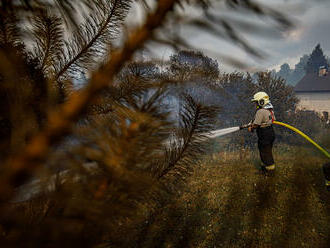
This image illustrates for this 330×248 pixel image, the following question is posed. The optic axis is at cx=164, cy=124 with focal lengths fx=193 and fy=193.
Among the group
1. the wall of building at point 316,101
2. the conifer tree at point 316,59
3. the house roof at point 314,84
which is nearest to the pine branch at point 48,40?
the wall of building at point 316,101

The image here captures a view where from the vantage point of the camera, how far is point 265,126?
210 inches

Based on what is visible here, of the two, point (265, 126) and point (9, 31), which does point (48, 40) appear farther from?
point (265, 126)

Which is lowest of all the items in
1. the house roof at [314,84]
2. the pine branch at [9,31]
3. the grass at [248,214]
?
the grass at [248,214]

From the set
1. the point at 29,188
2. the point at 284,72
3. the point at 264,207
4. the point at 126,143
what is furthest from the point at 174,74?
the point at 284,72

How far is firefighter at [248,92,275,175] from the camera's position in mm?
5188

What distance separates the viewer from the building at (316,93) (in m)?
27.3

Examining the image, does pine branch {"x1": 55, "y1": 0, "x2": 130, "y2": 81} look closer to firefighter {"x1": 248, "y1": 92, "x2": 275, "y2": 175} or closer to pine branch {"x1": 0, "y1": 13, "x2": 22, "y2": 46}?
pine branch {"x1": 0, "y1": 13, "x2": 22, "y2": 46}

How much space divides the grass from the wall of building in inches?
1060

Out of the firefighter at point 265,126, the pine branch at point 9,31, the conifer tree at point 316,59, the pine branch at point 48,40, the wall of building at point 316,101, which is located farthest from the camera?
the conifer tree at point 316,59

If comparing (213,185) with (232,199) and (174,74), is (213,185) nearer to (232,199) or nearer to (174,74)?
(232,199)

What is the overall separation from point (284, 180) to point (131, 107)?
608 cm

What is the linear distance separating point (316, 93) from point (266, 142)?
30569 millimetres

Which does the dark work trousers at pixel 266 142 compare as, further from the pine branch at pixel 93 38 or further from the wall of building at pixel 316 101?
the wall of building at pixel 316 101

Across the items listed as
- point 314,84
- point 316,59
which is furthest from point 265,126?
point 316,59
